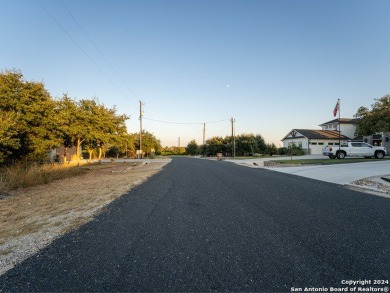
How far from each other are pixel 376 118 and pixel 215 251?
→ 35.0 m

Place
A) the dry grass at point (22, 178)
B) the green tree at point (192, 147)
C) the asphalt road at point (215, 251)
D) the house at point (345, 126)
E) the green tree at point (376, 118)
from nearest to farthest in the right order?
1. the asphalt road at point (215, 251)
2. the dry grass at point (22, 178)
3. the green tree at point (376, 118)
4. the house at point (345, 126)
5. the green tree at point (192, 147)

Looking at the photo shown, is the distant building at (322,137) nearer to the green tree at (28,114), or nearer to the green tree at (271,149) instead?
the green tree at (271,149)

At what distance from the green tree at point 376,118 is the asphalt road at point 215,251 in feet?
93.4

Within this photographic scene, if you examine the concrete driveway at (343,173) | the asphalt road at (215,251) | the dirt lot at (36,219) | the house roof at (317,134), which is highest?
the house roof at (317,134)

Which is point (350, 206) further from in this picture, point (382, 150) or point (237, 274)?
point (382, 150)

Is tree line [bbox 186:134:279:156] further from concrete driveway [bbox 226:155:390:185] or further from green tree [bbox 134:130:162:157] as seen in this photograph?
concrete driveway [bbox 226:155:390:185]

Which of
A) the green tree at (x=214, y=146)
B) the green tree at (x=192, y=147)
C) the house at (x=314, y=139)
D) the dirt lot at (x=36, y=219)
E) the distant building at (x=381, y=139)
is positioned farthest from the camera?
the green tree at (x=192, y=147)

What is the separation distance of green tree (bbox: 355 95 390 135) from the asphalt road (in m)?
28.5

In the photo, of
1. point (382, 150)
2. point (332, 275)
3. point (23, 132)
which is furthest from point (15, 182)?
point (382, 150)

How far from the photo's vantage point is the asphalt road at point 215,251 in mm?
2582

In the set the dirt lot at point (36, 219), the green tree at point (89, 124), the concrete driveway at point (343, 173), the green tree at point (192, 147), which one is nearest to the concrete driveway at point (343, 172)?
the concrete driveway at point (343, 173)

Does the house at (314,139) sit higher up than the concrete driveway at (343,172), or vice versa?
the house at (314,139)

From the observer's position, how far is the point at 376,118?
95.9ft

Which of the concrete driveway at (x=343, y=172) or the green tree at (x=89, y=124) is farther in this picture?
the green tree at (x=89, y=124)
